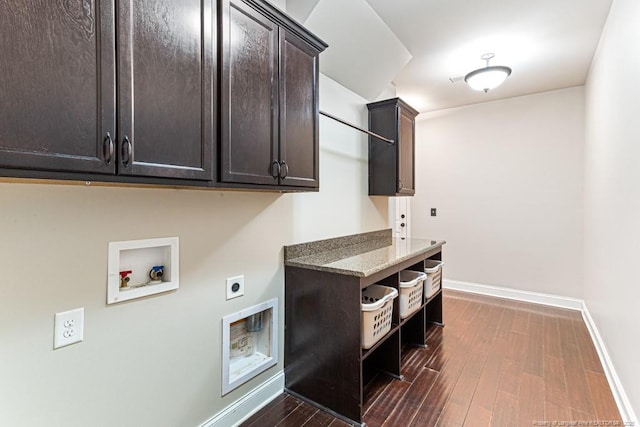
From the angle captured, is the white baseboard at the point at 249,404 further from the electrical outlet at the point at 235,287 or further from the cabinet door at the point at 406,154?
the cabinet door at the point at 406,154

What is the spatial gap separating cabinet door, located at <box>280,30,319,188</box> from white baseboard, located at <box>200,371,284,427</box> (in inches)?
51.0

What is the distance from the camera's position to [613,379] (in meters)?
2.13

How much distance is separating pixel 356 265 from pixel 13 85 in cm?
169

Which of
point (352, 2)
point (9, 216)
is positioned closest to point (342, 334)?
point (9, 216)

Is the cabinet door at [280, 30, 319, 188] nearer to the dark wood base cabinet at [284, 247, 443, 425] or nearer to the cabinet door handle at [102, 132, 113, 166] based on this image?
the dark wood base cabinet at [284, 247, 443, 425]

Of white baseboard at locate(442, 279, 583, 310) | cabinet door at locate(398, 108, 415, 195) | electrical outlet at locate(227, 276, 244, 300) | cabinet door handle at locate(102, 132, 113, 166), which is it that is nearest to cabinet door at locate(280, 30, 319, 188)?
electrical outlet at locate(227, 276, 244, 300)

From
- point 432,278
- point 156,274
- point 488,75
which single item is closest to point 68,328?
point 156,274

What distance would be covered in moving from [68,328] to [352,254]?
174 cm

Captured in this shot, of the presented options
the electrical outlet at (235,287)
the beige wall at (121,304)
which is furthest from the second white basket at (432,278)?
the electrical outlet at (235,287)

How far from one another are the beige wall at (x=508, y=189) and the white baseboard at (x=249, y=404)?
11.2ft

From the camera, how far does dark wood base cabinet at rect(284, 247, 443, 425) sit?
1.80 meters

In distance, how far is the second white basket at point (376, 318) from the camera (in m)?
1.83

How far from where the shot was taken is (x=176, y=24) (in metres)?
1.15

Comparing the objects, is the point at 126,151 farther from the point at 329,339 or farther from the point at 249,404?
the point at 249,404
